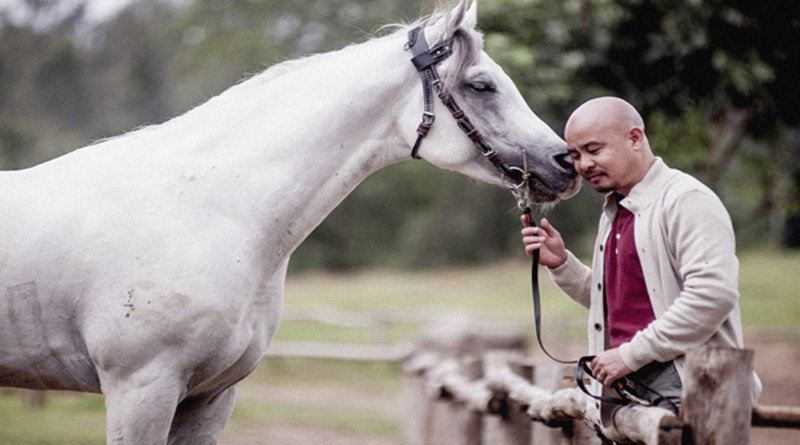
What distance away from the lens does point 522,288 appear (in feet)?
77.1

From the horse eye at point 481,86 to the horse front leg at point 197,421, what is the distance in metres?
1.38

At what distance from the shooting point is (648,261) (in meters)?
2.54

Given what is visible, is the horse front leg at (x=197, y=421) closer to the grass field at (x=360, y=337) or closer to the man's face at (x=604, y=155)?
the man's face at (x=604, y=155)

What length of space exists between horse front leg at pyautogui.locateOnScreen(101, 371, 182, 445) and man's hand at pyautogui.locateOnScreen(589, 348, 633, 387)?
1.28 meters

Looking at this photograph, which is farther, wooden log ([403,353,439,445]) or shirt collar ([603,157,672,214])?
wooden log ([403,353,439,445])

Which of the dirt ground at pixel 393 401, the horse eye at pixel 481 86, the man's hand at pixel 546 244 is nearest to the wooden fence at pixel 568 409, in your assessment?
the man's hand at pixel 546 244

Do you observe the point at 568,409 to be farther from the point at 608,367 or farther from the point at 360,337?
the point at 360,337

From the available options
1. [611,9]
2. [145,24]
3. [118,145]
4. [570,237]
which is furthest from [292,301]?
[145,24]

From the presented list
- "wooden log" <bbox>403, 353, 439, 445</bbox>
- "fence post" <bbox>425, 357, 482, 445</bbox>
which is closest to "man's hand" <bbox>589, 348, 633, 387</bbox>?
"fence post" <bbox>425, 357, 482, 445</bbox>

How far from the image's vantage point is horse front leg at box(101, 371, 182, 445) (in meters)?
2.84

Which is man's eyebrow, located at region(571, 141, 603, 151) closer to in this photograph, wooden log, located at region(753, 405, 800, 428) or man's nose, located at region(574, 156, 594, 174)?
man's nose, located at region(574, 156, 594, 174)

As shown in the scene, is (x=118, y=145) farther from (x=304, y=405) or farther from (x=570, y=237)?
(x=570, y=237)

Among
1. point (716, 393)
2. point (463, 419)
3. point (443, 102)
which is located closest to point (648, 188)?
point (716, 393)

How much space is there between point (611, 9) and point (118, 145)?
4.18 metres
